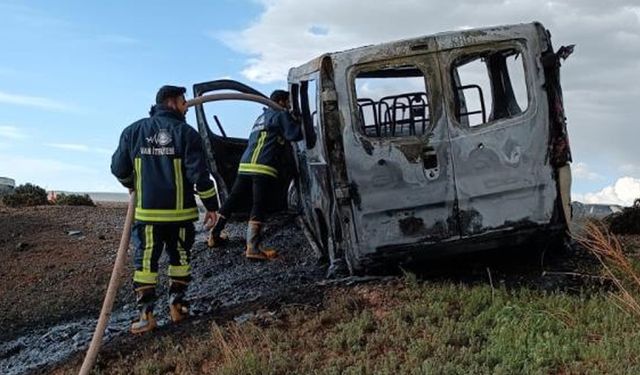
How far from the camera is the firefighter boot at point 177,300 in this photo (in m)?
6.88

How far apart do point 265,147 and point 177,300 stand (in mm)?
2108

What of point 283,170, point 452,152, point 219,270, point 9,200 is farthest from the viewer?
point 9,200

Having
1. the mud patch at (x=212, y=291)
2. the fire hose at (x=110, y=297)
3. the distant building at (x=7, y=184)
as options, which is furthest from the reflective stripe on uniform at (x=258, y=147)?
the distant building at (x=7, y=184)

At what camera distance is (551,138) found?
6.69m

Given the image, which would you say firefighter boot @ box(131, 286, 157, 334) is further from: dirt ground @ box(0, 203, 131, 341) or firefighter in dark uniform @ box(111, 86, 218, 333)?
dirt ground @ box(0, 203, 131, 341)

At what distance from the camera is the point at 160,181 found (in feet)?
21.5

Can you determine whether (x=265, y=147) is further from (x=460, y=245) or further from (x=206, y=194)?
(x=460, y=245)

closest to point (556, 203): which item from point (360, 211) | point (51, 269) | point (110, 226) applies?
point (360, 211)

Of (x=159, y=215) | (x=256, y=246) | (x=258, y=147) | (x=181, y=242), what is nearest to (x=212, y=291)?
A: (x=256, y=246)

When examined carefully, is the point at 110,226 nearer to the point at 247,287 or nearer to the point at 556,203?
the point at 247,287

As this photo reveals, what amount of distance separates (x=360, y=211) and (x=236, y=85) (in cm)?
350

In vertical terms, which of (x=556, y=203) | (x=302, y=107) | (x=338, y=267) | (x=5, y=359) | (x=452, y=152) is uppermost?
(x=302, y=107)

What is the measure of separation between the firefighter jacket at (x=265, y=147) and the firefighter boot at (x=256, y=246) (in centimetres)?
63

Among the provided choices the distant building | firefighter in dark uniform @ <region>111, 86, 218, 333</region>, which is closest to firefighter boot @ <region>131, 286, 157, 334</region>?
firefighter in dark uniform @ <region>111, 86, 218, 333</region>
